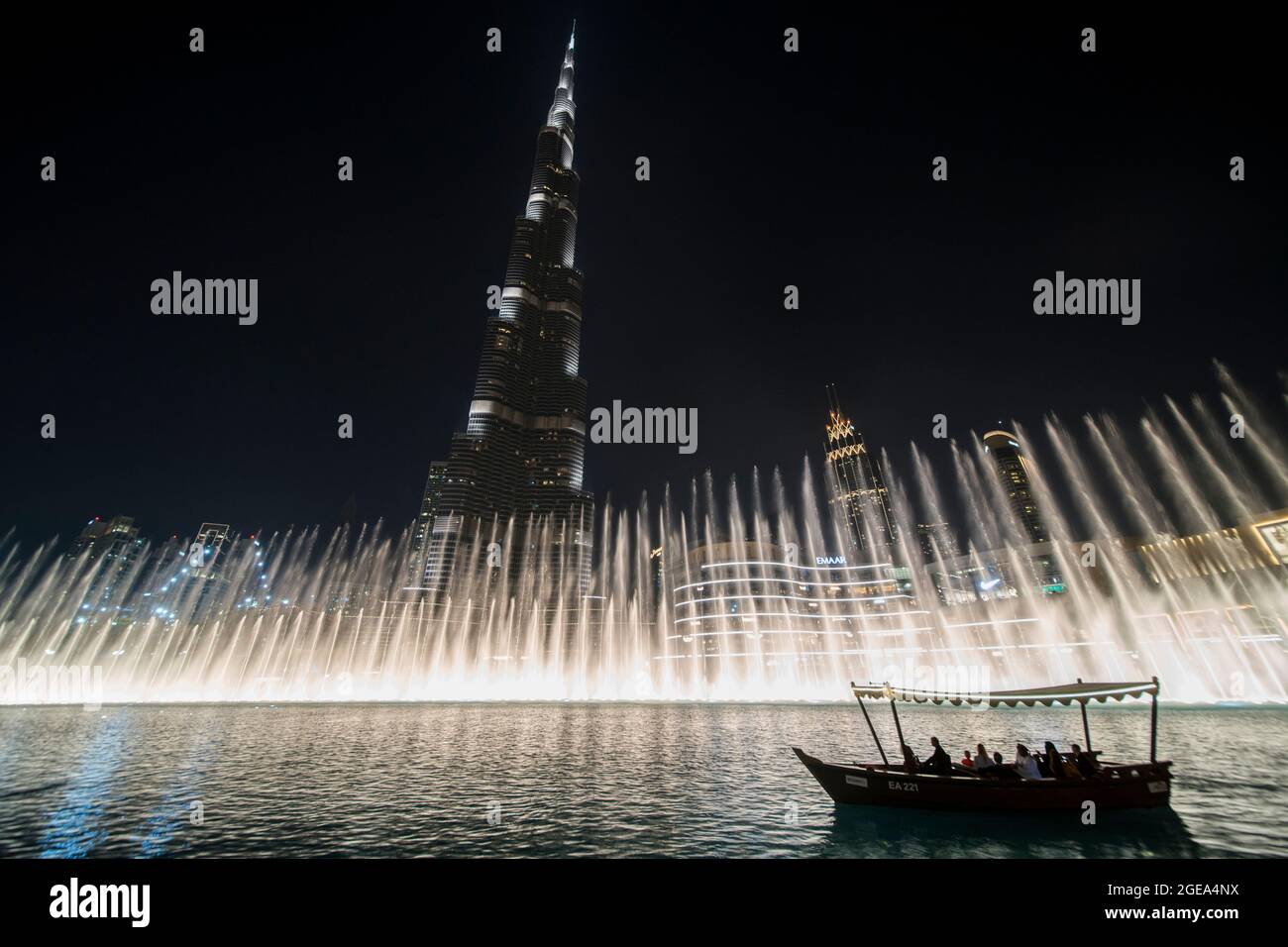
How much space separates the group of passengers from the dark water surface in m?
1.36

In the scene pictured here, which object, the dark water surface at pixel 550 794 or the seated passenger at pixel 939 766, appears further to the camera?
the seated passenger at pixel 939 766

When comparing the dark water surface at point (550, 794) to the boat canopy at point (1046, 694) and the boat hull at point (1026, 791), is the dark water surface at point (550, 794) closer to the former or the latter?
the boat hull at point (1026, 791)

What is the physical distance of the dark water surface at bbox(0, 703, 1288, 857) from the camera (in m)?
14.3

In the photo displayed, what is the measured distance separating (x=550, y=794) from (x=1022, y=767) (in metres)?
16.3

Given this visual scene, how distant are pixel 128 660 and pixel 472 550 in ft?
285

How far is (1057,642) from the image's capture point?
244 ft

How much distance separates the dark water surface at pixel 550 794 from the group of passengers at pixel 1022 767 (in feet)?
4.45

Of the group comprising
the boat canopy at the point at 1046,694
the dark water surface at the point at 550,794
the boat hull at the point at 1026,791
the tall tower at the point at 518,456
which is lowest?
the dark water surface at the point at 550,794

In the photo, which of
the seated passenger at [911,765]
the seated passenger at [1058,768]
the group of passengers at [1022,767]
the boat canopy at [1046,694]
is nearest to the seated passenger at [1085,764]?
the group of passengers at [1022,767]

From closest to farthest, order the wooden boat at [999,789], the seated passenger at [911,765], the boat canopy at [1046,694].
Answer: the wooden boat at [999,789], the seated passenger at [911,765], the boat canopy at [1046,694]

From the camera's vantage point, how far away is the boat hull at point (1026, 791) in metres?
16.2

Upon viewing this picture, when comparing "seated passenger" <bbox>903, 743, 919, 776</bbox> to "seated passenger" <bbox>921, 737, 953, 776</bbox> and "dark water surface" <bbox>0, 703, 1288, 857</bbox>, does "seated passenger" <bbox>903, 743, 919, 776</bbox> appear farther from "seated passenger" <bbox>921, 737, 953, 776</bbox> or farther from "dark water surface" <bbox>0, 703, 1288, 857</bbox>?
"dark water surface" <bbox>0, 703, 1288, 857</bbox>

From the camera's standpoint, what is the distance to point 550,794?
19.6 m

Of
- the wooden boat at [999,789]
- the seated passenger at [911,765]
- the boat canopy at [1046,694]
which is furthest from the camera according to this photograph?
the boat canopy at [1046,694]
